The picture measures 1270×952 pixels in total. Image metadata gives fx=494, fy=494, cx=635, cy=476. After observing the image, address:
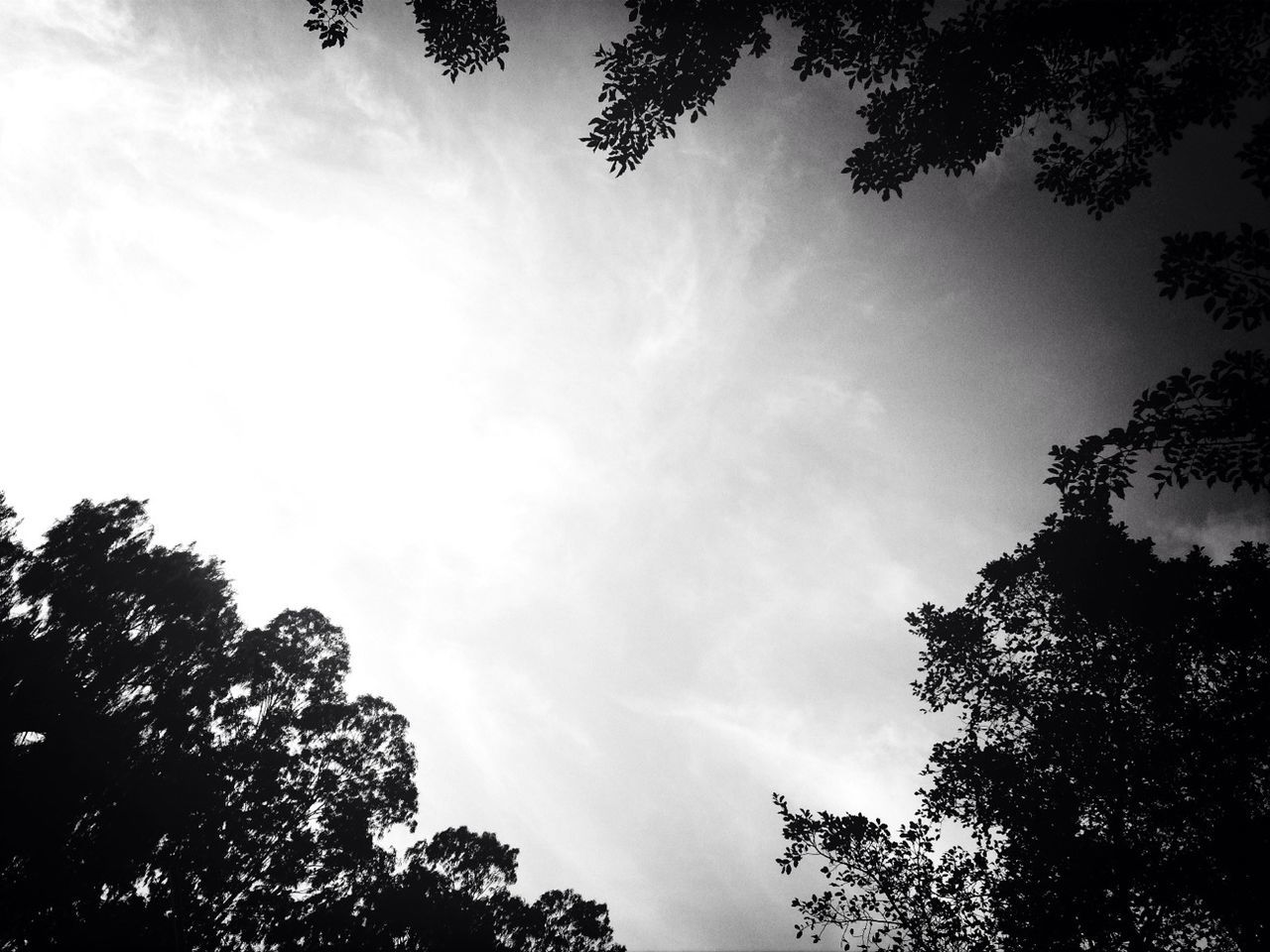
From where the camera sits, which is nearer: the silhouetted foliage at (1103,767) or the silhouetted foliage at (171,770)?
the silhouetted foliage at (1103,767)

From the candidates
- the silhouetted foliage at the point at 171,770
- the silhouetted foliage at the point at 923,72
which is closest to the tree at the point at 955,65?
the silhouetted foliage at the point at 923,72

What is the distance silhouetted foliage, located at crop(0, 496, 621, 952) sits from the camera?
1302 cm

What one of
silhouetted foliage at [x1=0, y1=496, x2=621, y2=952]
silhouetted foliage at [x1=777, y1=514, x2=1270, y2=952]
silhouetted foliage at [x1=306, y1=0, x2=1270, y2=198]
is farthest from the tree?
silhouetted foliage at [x1=0, y1=496, x2=621, y2=952]

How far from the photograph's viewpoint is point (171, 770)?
48.8 ft

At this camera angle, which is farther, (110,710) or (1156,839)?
(110,710)

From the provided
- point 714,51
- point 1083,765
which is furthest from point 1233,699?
point 714,51

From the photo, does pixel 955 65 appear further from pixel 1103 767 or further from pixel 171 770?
pixel 171 770

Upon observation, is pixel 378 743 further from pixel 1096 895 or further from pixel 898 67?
pixel 898 67

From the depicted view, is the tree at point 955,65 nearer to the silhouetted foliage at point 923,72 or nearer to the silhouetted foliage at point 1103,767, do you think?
the silhouetted foliage at point 923,72

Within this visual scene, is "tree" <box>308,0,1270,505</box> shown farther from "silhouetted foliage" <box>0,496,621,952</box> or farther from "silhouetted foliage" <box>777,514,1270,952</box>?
"silhouetted foliage" <box>0,496,621,952</box>

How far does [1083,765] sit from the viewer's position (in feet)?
30.1

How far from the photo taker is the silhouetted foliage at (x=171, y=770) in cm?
1302

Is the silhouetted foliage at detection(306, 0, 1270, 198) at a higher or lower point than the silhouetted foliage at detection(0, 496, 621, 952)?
higher

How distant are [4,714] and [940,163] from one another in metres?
24.3
